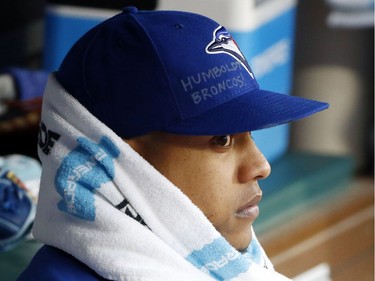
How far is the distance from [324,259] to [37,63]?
59.6 inches

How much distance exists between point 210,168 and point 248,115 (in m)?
0.08

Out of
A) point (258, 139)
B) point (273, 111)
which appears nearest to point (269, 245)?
point (258, 139)

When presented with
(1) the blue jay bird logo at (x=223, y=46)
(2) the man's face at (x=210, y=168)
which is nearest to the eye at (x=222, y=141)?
(2) the man's face at (x=210, y=168)

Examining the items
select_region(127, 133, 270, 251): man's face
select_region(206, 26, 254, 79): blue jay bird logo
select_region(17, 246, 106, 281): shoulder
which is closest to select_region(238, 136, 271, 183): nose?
select_region(127, 133, 270, 251): man's face

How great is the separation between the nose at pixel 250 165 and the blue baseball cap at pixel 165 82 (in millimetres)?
47

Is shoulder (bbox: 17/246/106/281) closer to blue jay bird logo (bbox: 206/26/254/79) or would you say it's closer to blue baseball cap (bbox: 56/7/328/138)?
blue baseball cap (bbox: 56/7/328/138)

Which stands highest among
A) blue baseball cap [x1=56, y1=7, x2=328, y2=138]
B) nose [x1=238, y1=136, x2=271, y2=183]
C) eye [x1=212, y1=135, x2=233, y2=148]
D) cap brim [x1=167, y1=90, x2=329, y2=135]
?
blue baseball cap [x1=56, y1=7, x2=328, y2=138]

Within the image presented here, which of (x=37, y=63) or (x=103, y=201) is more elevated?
(x=103, y=201)

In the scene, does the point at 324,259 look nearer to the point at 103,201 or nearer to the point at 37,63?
the point at 37,63

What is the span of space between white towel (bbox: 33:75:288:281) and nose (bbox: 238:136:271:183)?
0.07 metres

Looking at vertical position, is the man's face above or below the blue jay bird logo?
below

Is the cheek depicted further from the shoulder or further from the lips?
the shoulder

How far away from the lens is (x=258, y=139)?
347 centimetres

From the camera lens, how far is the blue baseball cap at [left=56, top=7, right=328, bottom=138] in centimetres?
139
